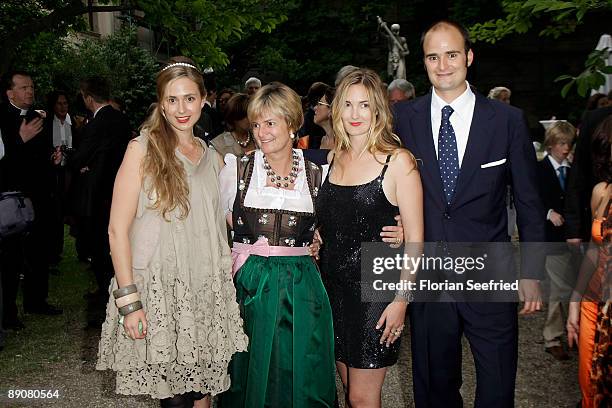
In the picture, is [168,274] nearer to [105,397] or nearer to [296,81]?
[105,397]

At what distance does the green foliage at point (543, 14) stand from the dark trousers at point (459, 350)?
1980 millimetres

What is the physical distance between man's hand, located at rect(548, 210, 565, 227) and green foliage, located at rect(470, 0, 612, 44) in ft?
A: 5.69

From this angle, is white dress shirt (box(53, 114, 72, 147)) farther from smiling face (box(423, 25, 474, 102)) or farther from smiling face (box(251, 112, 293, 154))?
smiling face (box(423, 25, 474, 102))

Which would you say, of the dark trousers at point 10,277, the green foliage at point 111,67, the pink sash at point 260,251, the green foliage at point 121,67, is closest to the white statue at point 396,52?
the green foliage at point 121,67

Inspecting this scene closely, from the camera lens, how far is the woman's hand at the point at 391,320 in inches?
→ 136

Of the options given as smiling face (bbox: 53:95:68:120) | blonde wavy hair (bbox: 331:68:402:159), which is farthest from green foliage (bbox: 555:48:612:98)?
smiling face (bbox: 53:95:68:120)

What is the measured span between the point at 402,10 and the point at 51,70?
51.3 ft

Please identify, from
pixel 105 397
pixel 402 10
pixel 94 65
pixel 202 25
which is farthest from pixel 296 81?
pixel 105 397

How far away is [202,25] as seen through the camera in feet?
32.5

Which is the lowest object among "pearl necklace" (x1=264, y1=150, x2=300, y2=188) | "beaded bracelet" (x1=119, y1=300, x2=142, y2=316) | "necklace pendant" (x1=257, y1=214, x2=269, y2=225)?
"beaded bracelet" (x1=119, y1=300, x2=142, y2=316)

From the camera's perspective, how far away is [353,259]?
3490mm

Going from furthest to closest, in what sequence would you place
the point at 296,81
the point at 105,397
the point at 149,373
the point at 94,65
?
the point at 296,81 < the point at 94,65 < the point at 105,397 < the point at 149,373

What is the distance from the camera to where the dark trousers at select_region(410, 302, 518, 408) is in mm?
3486

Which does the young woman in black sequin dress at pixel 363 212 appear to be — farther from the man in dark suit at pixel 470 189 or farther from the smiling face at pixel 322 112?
the smiling face at pixel 322 112
